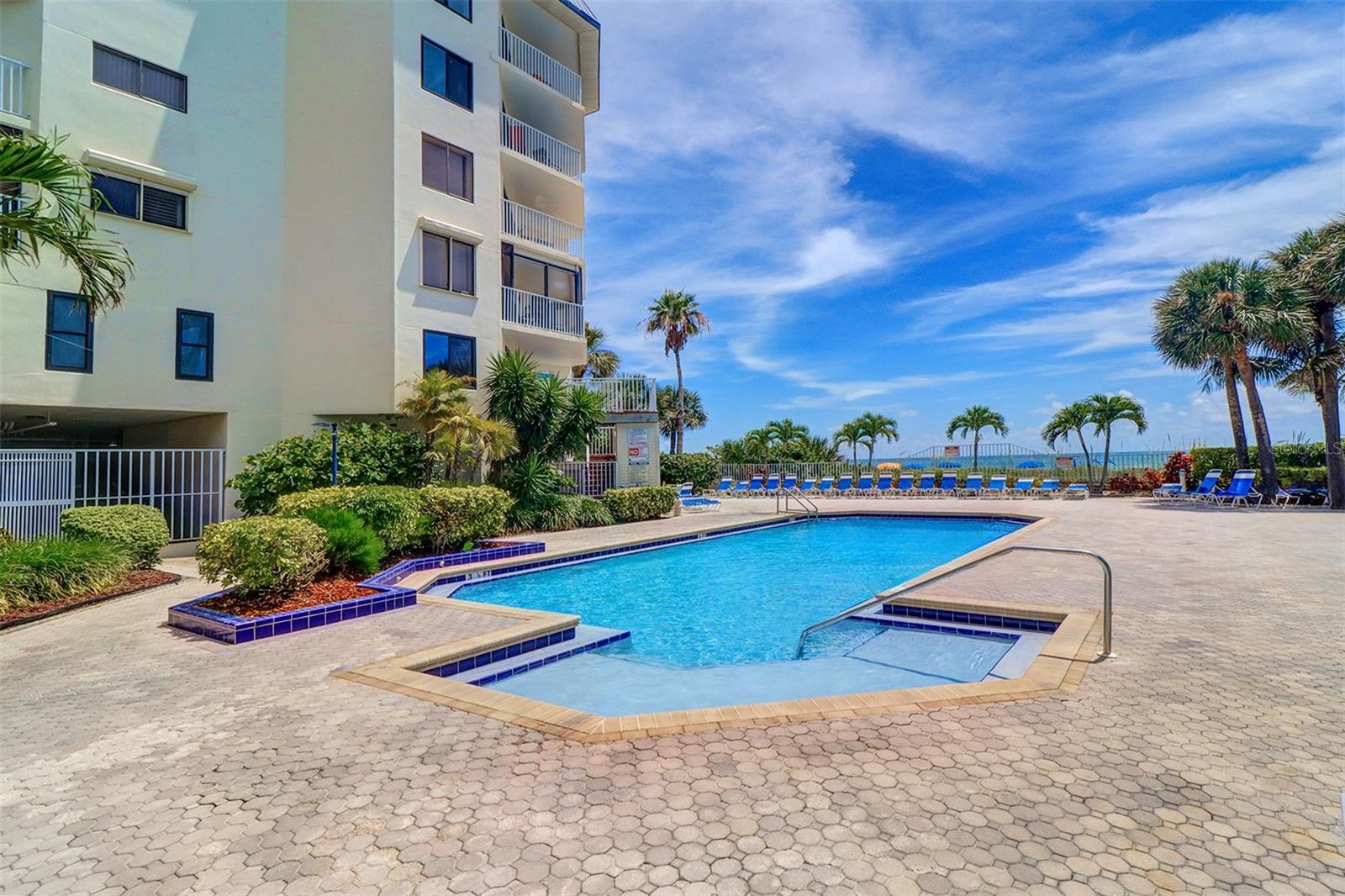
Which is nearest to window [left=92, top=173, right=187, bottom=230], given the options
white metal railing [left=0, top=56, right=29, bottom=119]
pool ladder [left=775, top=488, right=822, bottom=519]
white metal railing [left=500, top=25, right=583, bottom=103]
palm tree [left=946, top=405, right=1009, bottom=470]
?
white metal railing [left=0, top=56, right=29, bottom=119]

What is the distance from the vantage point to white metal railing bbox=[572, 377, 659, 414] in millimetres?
19578

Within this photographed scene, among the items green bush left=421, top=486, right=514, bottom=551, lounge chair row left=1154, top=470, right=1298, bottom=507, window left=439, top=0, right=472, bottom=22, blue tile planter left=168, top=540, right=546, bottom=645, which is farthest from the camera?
lounge chair row left=1154, top=470, right=1298, bottom=507

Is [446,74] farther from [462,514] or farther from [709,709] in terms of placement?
[709,709]

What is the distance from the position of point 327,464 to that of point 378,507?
336 cm

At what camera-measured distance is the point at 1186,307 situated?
71.0ft

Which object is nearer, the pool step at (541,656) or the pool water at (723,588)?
the pool step at (541,656)

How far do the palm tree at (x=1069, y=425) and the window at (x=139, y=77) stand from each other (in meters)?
34.0

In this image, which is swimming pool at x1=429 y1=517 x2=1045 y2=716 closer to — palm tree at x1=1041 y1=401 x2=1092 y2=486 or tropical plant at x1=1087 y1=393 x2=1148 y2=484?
tropical plant at x1=1087 y1=393 x2=1148 y2=484

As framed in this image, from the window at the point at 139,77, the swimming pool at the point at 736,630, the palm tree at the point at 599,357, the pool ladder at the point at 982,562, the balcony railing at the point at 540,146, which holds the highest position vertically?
the balcony railing at the point at 540,146

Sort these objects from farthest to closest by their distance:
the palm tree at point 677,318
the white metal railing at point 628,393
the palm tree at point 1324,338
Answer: the palm tree at point 677,318 < the white metal railing at point 628,393 < the palm tree at point 1324,338

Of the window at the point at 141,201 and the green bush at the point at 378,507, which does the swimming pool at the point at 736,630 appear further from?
the window at the point at 141,201

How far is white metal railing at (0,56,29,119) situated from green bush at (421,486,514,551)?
996 centimetres

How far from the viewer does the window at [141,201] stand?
11.8m

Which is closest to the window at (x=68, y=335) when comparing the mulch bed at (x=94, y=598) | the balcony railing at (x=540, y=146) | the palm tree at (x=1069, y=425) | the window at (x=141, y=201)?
the window at (x=141, y=201)
